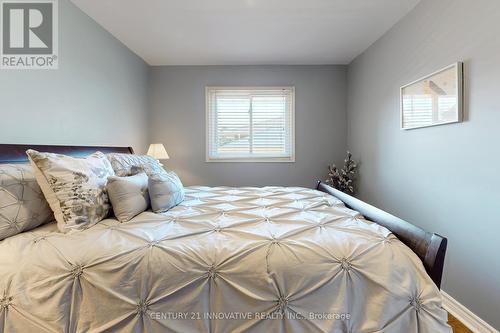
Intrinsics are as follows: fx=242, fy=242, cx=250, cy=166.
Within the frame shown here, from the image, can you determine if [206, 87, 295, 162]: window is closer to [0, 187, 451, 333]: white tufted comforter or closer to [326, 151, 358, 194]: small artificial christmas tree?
[326, 151, 358, 194]: small artificial christmas tree

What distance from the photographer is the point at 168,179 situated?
5.67ft

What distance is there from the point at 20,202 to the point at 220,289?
1.09 m

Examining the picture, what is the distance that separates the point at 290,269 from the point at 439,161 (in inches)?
68.6

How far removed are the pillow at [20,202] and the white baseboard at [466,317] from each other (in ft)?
8.99

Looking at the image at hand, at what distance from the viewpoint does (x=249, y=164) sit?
3709mm

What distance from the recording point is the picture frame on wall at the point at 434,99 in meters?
1.73

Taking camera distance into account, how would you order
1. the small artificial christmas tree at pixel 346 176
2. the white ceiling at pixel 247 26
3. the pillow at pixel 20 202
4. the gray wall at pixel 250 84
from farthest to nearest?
the gray wall at pixel 250 84 → the small artificial christmas tree at pixel 346 176 → the white ceiling at pixel 247 26 → the pillow at pixel 20 202

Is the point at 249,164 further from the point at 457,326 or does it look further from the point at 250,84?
the point at 457,326

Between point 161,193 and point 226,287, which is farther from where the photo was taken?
point 161,193

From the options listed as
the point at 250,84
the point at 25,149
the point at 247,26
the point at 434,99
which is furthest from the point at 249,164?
the point at 25,149

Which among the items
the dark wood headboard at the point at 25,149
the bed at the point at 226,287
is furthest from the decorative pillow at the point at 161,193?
the dark wood headboard at the point at 25,149

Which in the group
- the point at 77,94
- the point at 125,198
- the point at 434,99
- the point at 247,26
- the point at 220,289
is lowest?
the point at 220,289

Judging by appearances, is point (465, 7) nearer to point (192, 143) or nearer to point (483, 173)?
A: point (483, 173)

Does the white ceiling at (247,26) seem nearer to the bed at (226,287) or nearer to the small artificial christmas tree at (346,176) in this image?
the small artificial christmas tree at (346,176)
